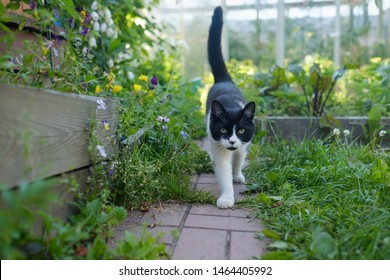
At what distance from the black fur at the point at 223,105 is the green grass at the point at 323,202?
38cm

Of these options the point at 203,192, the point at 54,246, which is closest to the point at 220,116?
the point at 203,192

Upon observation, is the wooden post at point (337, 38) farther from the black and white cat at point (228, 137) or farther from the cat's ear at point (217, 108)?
the cat's ear at point (217, 108)

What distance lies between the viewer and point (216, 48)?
3117mm

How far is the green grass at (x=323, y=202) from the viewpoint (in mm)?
1372

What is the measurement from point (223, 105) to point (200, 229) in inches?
44.5

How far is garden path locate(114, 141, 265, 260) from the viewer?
4.76 feet

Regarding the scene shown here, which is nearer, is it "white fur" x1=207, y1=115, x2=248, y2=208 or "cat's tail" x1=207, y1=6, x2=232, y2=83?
"white fur" x1=207, y1=115, x2=248, y2=208

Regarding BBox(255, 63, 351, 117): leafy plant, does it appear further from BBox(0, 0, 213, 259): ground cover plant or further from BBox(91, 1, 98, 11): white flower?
BBox(91, 1, 98, 11): white flower

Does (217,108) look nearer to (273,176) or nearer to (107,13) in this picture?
(273,176)

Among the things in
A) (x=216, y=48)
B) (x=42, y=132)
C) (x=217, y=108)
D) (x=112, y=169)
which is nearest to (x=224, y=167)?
(x=217, y=108)

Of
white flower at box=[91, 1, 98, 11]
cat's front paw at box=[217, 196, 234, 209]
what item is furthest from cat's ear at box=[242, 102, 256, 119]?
white flower at box=[91, 1, 98, 11]

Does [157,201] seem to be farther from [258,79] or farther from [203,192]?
[258,79]

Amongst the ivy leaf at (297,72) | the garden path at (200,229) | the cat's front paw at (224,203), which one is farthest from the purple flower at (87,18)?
the ivy leaf at (297,72)

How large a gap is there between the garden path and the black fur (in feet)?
1.80
